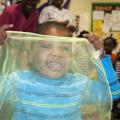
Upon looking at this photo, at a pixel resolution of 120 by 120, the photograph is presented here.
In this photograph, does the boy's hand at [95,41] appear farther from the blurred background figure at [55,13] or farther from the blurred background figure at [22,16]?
the blurred background figure at [55,13]

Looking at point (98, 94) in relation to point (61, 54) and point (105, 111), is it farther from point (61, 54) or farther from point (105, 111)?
point (61, 54)

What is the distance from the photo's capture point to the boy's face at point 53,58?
1.03 metres

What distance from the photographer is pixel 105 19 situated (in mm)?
3830

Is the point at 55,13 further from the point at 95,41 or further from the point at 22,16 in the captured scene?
the point at 95,41

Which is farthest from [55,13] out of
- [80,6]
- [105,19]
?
[105,19]

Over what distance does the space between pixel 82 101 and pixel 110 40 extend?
105 inches

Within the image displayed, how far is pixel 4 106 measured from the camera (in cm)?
101

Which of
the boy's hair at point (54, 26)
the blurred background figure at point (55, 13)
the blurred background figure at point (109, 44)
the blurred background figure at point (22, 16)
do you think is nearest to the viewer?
the boy's hair at point (54, 26)

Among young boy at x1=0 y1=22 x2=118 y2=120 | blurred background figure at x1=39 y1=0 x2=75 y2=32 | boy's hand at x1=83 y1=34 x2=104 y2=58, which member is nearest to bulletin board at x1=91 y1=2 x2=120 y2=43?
A: blurred background figure at x1=39 y1=0 x2=75 y2=32

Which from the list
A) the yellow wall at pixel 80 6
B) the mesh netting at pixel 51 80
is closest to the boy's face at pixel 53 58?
the mesh netting at pixel 51 80

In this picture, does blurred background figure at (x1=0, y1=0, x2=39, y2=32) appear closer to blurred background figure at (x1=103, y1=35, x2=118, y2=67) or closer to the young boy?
the young boy

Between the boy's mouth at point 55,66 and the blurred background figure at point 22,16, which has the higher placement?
the blurred background figure at point 22,16

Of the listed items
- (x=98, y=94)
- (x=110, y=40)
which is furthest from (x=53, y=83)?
(x=110, y=40)

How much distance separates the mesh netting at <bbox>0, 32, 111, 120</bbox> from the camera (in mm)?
998
